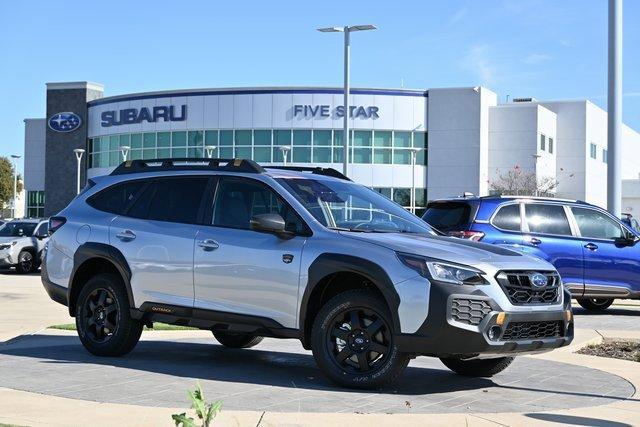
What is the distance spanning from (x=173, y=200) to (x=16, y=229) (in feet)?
66.4

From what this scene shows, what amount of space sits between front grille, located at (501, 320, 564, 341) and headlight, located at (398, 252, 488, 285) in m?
0.45

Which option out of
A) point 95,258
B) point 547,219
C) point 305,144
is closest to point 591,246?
point 547,219

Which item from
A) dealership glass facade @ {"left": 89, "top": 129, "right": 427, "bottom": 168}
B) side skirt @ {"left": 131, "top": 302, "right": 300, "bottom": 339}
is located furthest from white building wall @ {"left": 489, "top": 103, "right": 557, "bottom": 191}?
side skirt @ {"left": 131, "top": 302, "right": 300, "bottom": 339}

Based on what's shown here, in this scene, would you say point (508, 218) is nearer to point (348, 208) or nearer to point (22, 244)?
point (348, 208)

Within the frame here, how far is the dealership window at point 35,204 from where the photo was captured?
→ 7112 centimetres

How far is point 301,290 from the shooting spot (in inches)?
299

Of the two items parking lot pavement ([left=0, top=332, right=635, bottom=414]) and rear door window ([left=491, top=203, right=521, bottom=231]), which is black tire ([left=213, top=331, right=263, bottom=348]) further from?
rear door window ([left=491, top=203, right=521, bottom=231])

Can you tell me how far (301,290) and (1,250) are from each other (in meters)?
20.8

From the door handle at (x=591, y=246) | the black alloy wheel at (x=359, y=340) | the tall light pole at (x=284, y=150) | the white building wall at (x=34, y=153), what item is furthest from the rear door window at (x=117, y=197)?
the white building wall at (x=34, y=153)

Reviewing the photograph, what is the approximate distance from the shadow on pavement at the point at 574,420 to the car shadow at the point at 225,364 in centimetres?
118

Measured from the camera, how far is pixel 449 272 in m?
7.00

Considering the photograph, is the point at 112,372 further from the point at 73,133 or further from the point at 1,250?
the point at 73,133

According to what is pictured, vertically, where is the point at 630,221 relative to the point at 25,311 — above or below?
above

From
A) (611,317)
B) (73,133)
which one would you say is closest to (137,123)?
(73,133)
